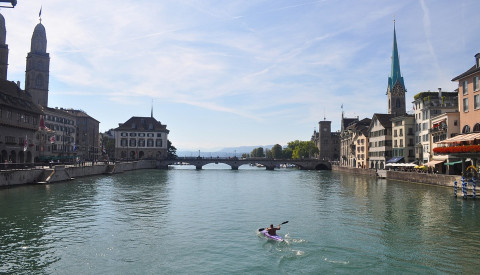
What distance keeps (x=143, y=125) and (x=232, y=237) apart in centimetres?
13407

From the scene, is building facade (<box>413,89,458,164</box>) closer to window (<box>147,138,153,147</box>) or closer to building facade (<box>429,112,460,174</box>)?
building facade (<box>429,112,460,174</box>)

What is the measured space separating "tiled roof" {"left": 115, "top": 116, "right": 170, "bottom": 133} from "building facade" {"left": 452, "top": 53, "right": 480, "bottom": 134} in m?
112

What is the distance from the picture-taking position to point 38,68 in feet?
440

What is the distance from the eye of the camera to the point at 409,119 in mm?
90562

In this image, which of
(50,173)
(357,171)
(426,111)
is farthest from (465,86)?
(50,173)

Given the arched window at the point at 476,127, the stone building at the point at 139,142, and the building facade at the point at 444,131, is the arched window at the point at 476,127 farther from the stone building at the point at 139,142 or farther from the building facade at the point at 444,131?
the stone building at the point at 139,142

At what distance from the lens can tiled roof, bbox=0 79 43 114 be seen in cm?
6547

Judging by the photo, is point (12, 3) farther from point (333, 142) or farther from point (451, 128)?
point (333, 142)

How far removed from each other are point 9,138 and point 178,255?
58.0 m

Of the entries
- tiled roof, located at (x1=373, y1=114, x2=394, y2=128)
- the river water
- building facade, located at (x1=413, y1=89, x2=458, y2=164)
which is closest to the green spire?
tiled roof, located at (x1=373, y1=114, x2=394, y2=128)

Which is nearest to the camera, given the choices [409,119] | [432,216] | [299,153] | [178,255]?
[178,255]

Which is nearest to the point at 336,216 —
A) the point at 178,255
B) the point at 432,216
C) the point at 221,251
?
the point at 432,216

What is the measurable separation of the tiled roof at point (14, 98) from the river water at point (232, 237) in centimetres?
2808

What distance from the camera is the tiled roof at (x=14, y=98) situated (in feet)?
215
